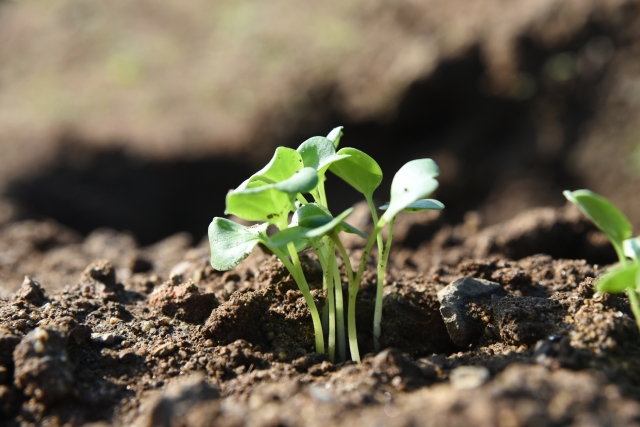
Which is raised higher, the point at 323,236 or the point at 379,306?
the point at 323,236

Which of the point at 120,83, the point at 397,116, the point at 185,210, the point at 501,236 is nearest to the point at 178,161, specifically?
the point at 185,210

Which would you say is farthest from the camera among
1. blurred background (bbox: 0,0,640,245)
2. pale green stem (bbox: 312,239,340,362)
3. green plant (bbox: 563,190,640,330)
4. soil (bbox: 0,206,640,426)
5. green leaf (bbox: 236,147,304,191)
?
blurred background (bbox: 0,0,640,245)

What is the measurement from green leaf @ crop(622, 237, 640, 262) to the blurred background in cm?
258

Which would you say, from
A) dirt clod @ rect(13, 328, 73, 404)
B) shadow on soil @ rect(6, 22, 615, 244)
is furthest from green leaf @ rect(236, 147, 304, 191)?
shadow on soil @ rect(6, 22, 615, 244)

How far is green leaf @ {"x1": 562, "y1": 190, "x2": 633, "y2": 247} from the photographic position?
1113 millimetres

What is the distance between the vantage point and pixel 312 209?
127cm

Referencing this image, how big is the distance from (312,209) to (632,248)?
69 centimetres

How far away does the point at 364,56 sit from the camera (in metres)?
4.47

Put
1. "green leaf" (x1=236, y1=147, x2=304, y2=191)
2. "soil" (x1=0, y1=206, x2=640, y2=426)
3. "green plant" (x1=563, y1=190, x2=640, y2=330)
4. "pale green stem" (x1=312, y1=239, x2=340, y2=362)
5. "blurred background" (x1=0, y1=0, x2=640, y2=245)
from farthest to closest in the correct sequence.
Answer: "blurred background" (x1=0, y1=0, x2=640, y2=245)
"pale green stem" (x1=312, y1=239, x2=340, y2=362)
"green leaf" (x1=236, y1=147, x2=304, y2=191)
"green plant" (x1=563, y1=190, x2=640, y2=330)
"soil" (x1=0, y1=206, x2=640, y2=426)

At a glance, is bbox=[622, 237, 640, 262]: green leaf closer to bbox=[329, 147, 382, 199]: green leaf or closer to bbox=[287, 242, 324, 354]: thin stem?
bbox=[329, 147, 382, 199]: green leaf

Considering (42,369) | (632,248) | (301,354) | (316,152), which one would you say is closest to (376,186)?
(316,152)

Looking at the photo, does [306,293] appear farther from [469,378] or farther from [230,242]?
[469,378]

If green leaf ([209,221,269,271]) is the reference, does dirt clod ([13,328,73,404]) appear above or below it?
below

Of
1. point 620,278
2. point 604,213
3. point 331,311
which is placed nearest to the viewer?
point 620,278
